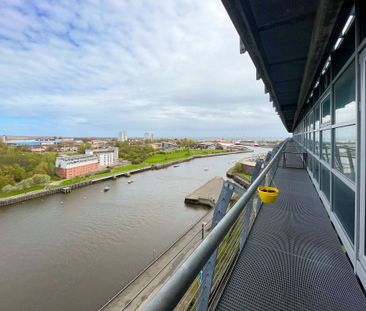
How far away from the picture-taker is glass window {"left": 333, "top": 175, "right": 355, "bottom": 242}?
1.64m

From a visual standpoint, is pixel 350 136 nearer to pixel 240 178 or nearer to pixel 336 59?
pixel 336 59

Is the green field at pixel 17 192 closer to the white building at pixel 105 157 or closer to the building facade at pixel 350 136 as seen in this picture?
the white building at pixel 105 157

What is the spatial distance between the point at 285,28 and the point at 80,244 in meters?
11.7

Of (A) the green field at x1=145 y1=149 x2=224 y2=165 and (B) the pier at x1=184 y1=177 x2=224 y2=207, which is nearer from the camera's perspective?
(B) the pier at x1=184 y1=177 x2=224 y2=207

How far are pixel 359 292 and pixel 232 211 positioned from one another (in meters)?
1.03

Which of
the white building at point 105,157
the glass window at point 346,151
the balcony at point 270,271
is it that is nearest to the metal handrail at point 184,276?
the balcony at point 270,271

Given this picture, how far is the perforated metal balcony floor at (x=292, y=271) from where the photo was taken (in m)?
1.12

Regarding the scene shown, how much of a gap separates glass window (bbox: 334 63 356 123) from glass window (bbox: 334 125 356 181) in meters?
0.11

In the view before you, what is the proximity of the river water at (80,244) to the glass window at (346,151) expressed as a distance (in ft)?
25.2

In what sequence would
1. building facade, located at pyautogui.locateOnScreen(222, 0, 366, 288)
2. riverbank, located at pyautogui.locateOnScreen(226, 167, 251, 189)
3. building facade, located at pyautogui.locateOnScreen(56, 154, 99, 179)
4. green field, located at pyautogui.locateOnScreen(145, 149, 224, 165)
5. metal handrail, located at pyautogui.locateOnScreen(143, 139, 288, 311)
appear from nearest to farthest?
metal handrail, located at pyautogui.locateOnScreen(143, 139, 288, 311) < building facade, located at pyautogui.locateOnScreen(222, 0, 366, 288) < riverbank, located at pyautogui.locateOnScreen(226, 167, 251, 189) < building facade, located at pyautogui.locateOnScreen(56, 154, 99, 179) < green field, located at pyautogui.locateOnScreen(145, 149, 224, 165)

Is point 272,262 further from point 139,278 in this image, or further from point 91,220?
point 91,220

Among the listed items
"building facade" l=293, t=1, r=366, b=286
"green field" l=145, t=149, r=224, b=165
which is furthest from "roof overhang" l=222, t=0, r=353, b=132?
"green field" l=145, t=149, r=224, b=165

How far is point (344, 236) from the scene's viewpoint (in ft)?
5.82

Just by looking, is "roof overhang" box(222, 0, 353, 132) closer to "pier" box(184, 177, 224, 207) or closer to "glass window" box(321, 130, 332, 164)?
"glass window" box(321, 130, 332, 164)
